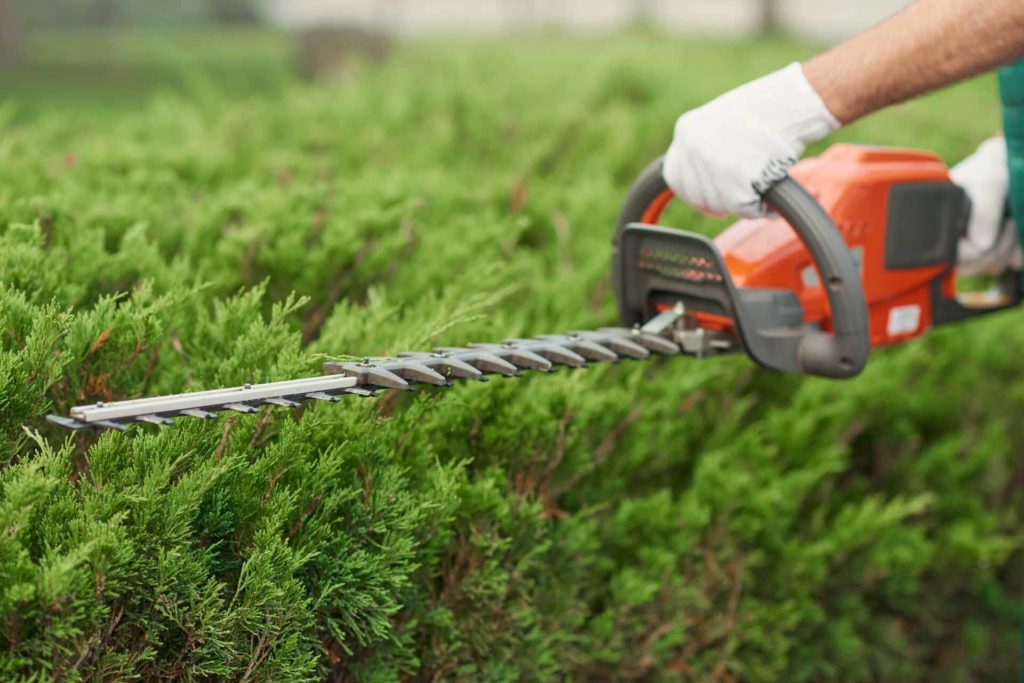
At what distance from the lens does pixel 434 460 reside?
2.17 meters

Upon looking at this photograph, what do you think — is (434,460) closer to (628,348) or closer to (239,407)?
(628,348)

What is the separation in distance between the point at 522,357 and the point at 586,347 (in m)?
0.16

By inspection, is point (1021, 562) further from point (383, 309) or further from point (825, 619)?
point (383, 309)

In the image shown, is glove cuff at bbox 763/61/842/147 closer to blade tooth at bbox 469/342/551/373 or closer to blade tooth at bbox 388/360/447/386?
blade tooth at bbox 469/342/551/373

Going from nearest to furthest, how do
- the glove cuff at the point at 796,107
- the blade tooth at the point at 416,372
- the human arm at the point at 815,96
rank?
the blade tooth at the point at 416,372 → the human arm at the point at 815,96 → the glove cuff at the point at 796,107

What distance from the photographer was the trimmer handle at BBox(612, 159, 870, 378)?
2033mm

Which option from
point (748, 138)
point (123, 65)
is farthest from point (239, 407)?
point (123, 65)

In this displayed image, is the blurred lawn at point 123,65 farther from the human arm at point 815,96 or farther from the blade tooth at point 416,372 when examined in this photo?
the blade tooth at point 416,372

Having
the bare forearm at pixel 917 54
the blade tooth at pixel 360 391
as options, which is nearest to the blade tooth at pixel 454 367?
the blade tooth at pixel 360 391

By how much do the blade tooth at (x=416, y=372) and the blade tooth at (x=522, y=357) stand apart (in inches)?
6.4

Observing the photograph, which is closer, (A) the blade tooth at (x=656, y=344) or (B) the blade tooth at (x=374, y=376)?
(B) the blade tooth at (x=374, y=376)

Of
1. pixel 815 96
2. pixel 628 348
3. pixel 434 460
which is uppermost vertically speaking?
pixel 815 96

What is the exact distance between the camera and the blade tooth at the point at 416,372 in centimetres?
175

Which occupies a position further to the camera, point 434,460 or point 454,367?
point 434,460
